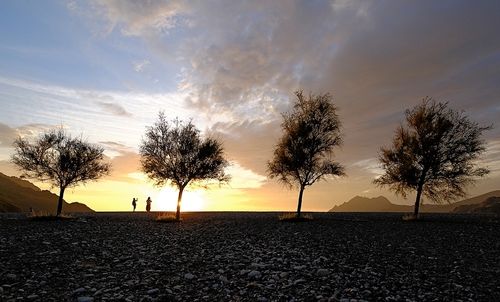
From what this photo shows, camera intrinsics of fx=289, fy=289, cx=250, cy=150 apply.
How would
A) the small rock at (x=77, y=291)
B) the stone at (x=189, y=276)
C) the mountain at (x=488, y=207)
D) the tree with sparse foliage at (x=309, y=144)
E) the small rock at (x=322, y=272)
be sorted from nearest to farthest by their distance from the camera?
1. the small rock at (x=77, y=291)
2. the stone at (x=189, y=276)
3. the small rock at (x=322, y=272)
4. the tree with sparse foliage at (x=309, y=144)
5. the mountain at (x=488, y=207)

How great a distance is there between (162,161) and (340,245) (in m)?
22.9

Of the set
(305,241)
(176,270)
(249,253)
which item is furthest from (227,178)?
(176,270)

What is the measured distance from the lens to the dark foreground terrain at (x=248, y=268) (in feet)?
30.3

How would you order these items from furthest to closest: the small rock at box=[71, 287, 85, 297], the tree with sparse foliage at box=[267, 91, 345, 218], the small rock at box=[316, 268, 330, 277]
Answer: the tree with sparse foliage at box=[267, 91, 345, 218], the small rock at box=[316, 268, 330, 277], the small rock at box=[71, 287, 85, 297]

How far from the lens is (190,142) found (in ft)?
109

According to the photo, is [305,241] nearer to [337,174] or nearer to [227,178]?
[337,174]

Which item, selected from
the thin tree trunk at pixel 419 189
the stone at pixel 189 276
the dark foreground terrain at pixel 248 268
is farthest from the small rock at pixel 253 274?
the thin tree trunk at pixel 419 189

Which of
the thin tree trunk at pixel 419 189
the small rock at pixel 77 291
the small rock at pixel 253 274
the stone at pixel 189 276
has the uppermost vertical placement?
the thin tree trunk at pixel 419 189

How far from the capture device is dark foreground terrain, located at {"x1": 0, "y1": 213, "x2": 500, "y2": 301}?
30.3ft

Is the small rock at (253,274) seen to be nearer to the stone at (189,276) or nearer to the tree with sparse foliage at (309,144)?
the stone at (189,276)

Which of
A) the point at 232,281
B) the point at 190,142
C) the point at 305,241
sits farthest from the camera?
the point at 190,142

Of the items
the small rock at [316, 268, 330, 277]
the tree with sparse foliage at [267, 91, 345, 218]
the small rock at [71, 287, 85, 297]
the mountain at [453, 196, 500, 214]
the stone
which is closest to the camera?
the small rock at [71, 287, 85, 297]

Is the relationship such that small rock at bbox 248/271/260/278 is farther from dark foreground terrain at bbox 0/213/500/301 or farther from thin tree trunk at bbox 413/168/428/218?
thin tree trunk at bbox 413/168/428/218

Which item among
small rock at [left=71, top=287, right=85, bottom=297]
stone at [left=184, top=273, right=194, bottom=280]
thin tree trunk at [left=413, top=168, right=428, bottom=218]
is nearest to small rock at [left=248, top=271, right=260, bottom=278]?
stone at [left=184, top=273, right=194, bottom=280]
